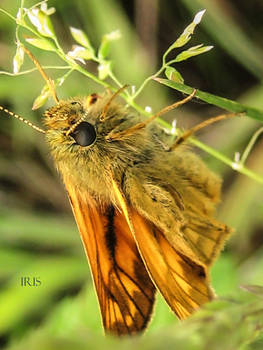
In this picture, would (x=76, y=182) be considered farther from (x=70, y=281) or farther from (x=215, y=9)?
(x=215, y=9)

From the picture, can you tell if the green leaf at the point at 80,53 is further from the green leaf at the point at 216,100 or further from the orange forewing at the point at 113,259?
the orange forewing at the point at 113,259

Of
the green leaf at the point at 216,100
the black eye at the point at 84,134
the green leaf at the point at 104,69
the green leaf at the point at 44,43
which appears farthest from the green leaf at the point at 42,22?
the black eye at the point at 84,134

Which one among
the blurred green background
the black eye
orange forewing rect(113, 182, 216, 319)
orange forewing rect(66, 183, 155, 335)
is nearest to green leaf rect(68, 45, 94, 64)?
the black eye

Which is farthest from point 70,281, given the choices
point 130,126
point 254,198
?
point 130,126

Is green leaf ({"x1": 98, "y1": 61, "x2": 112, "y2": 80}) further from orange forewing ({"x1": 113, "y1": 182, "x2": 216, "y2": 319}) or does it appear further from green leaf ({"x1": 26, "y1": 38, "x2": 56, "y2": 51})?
orange forewing ({"x1": 113, "y1": 182, "x2": 216, "y2": 319})

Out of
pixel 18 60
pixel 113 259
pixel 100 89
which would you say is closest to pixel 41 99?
pixel 18 60
